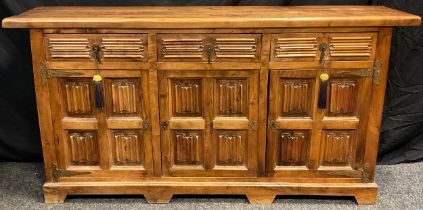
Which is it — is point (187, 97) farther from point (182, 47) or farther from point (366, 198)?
point (366, 198)

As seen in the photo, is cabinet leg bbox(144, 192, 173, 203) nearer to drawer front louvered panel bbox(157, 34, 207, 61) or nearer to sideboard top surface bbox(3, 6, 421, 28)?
drawer front louvered panel bbox(157, 34, 207, 61)

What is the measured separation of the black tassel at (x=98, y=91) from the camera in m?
2.27

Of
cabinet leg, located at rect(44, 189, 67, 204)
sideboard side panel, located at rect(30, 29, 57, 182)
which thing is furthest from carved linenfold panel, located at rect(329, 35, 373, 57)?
cabinet leg, located at rect(44, 189, 67, 204)

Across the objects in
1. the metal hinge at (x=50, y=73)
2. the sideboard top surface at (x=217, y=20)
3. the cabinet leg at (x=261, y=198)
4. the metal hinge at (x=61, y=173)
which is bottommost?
the cabinet leg at (x=261, y=198)

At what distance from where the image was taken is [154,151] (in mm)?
2439

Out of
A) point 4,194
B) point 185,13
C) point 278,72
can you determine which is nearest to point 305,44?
point 278,72

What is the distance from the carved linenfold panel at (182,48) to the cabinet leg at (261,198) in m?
0.79

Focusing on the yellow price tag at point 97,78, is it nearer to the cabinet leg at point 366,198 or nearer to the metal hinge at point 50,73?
the metal hinge at point 50,73

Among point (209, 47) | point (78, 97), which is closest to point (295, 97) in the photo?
point (209, 47)

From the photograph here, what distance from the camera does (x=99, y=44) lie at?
7.31 ft

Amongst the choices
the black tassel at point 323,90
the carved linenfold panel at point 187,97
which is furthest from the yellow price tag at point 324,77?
the carved linenfold panel at point 187,97

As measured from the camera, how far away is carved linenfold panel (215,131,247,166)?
7.93 feet

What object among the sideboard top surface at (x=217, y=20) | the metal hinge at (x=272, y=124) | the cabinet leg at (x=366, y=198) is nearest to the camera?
the sideboard top surface at (x=217, y=20)

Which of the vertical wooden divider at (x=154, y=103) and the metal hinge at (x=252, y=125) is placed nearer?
the vertical wooden divider at (x=154, y=103)
